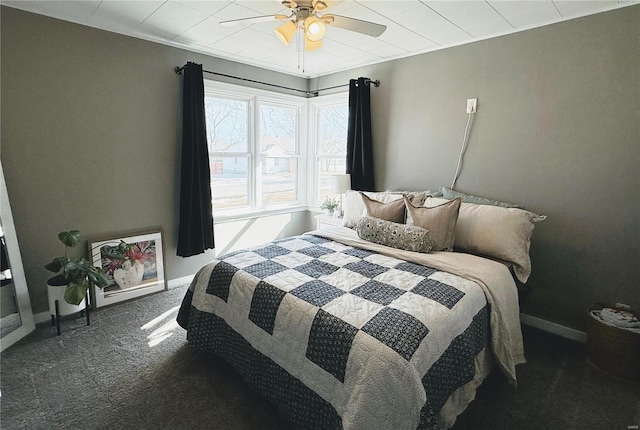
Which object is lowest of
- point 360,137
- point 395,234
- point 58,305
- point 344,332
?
point 58,305

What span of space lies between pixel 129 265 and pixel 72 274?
579 mm

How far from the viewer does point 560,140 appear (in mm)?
2455

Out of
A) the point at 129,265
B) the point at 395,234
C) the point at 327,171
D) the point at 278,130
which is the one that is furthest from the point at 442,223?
the point at 129,265

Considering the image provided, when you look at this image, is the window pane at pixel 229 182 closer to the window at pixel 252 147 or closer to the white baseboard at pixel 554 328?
the window at pixel 252 147

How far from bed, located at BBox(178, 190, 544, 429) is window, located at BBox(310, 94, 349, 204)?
211 centimetres

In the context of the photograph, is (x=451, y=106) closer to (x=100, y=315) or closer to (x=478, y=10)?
A: (x=478, y=10)

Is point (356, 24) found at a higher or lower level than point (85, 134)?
higher

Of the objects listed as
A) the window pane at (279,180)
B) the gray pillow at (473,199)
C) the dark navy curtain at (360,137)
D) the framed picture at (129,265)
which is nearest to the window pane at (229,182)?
the window pane at (279,180)

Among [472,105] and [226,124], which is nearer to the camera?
[472,105]

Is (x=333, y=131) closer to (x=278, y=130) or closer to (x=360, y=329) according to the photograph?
(x=278, y=130)

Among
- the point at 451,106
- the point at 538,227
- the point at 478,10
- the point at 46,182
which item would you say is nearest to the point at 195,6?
the point at 46,182

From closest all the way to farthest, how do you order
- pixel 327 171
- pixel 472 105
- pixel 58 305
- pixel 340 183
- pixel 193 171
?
pixel 58 305 → pixel 472 105 → pixel 193 171 → pixel 340 183 → pixel 327 171

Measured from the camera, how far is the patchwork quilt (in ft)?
4.15

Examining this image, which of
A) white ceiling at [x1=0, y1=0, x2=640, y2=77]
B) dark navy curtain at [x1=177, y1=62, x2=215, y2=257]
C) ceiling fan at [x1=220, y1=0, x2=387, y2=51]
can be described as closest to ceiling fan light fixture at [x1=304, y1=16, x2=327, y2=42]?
ceiling fan at [x1=220, y1=0, x2=387, y2=51]
